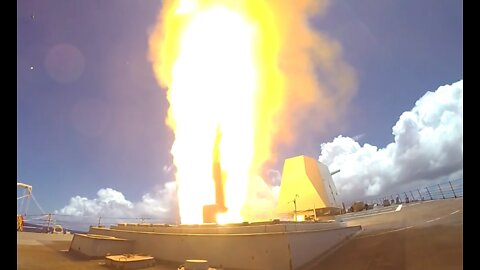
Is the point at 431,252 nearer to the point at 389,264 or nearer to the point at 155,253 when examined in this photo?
the point at 389,264

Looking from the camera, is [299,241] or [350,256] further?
[350,256]

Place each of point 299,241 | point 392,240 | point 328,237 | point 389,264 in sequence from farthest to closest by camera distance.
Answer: point 328,237, point 392,240, point 299,241, point 389,264

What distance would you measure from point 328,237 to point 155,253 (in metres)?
11.4

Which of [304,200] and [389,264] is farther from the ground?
[304,200]

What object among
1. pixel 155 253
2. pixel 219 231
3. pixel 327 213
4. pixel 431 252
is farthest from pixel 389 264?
pixel 327 213

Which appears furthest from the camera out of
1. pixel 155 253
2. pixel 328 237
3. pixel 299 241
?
pixel 155 253

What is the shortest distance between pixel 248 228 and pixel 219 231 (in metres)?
1.95

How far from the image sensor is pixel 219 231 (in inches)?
718

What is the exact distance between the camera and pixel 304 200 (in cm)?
3294

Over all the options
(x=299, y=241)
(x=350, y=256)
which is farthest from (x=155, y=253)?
(x=350, y=256)

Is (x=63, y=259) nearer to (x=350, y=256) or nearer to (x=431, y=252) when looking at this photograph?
(x=350, y=256)

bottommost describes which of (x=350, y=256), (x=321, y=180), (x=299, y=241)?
(x=350, y=256)

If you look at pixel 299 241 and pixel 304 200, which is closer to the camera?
pixel 299 241
